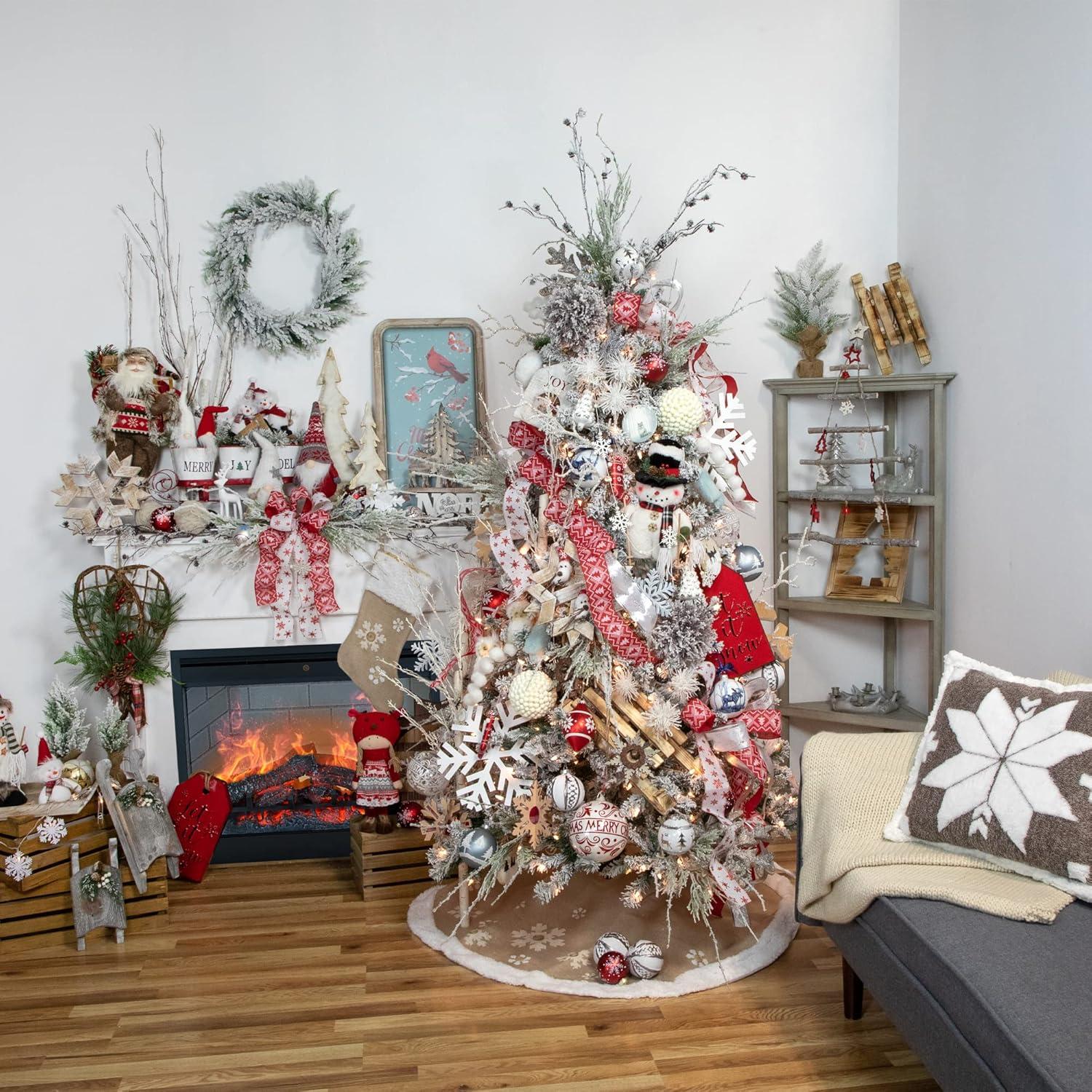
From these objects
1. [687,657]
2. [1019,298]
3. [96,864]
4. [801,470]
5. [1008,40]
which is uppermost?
[1008,40]

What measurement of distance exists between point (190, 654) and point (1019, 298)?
8.41ft

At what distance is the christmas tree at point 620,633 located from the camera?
8.29ft

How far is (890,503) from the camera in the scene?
3.32 meters

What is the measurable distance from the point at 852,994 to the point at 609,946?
1.80 ft

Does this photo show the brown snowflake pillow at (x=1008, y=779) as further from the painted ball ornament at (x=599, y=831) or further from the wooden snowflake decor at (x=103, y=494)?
the wooden snowflake decor at (x=103, y=494)

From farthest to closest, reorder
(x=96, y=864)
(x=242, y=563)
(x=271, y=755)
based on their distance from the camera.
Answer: (x=271, y=755) < (x=242, y=563) < (x=96, y=864)

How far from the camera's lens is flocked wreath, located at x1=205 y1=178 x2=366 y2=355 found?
128 inches

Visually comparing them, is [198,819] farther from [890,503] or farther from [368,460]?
[890,503]

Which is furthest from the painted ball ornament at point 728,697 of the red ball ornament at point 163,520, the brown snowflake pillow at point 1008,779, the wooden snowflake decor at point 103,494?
the wooden snowflake decor at point 103,494

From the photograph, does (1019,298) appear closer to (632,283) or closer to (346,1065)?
(632,283)

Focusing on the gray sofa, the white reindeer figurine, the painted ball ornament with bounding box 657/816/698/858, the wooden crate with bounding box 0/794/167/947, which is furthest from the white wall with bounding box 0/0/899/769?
the gray sofa

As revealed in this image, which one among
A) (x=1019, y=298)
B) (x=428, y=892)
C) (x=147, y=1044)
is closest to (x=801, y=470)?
(x=1019, y=298)

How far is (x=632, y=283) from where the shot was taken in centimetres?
262

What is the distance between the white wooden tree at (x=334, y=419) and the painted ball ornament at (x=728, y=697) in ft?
4.51
